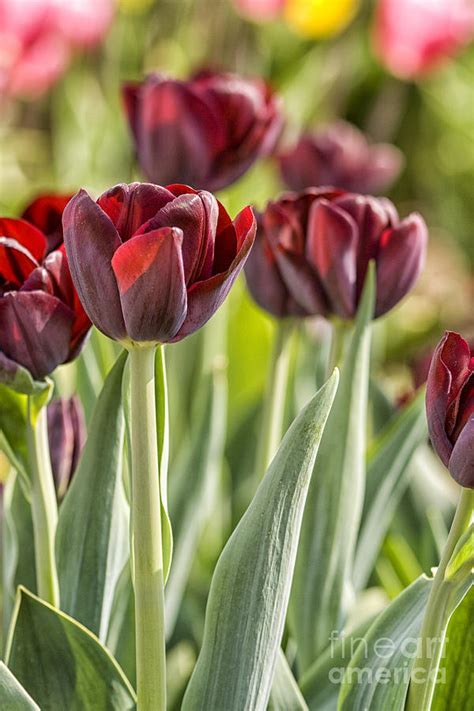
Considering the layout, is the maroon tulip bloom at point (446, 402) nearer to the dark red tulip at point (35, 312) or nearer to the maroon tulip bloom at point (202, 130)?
the dark red tulip at point (35, 312)

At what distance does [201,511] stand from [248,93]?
300mm

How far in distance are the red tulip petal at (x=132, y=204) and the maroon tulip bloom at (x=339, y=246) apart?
198mm

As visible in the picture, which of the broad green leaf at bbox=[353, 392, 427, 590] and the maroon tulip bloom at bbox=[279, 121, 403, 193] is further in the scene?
the maroon tulip bloom at bbox=[279, 121, 403, 193]

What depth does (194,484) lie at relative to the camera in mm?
701

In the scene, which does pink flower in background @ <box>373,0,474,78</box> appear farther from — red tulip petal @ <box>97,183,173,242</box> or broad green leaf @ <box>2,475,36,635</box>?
red tulip petal @ <box>97,183,173,242</box>

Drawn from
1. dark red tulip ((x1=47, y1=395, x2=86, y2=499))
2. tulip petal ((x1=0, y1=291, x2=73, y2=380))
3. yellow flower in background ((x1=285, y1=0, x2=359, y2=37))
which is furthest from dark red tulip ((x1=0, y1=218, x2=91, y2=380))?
yellow flower in background ((x1=285, y1=0, x2=359, y2=37))

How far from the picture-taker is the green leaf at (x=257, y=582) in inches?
16.8

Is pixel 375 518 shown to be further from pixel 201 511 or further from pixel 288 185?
pixel 288 185

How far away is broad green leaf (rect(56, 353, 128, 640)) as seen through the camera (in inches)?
19.9

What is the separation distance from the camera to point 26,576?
0.60 meters

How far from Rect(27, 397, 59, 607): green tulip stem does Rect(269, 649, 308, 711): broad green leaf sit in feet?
0.38

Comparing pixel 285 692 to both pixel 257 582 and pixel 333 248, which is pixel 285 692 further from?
pixel 333 248

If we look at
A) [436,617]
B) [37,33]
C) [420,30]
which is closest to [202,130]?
[436,617]

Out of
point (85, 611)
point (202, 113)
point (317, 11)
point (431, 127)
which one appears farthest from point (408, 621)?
point (431, 127)
